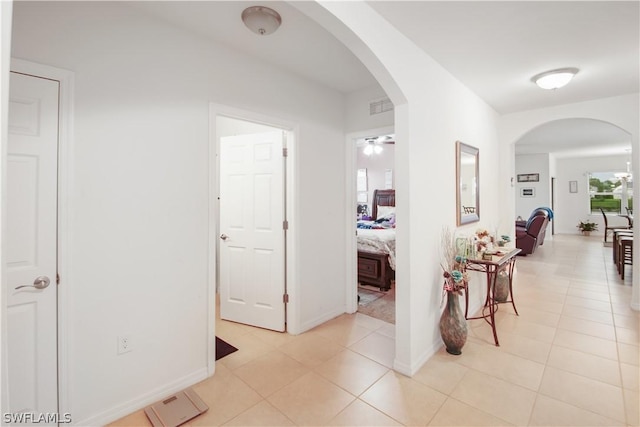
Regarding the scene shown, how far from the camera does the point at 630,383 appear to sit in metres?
2.07

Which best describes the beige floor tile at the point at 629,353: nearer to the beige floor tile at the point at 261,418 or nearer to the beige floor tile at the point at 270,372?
the beige floor tile at the point at 270,372

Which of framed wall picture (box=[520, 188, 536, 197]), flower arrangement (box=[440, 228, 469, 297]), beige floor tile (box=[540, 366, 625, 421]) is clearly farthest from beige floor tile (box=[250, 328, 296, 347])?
framed wall picture (box=[520, 188, 536, 197])

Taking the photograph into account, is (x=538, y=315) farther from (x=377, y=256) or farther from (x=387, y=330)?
(x=377, y=256)

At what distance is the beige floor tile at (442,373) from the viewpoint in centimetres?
209

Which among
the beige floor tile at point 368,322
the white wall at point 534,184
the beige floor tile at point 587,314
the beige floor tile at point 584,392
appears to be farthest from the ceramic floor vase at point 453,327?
the white wall at point 534,184

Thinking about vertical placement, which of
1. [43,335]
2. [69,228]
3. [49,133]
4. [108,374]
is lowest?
[108,374]

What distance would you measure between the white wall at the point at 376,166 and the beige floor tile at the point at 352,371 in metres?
4.82

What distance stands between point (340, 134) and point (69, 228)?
2543 mm

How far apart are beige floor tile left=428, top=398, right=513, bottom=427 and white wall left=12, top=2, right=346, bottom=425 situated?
63.6 inches

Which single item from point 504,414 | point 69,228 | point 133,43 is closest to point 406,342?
point 504,414

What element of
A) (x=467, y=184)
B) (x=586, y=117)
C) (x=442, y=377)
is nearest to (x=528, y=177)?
(x=586, y=117)

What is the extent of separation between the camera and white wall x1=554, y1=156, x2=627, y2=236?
9219 mm

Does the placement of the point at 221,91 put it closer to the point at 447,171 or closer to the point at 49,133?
the point at 49,133

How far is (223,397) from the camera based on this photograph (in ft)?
6.57
